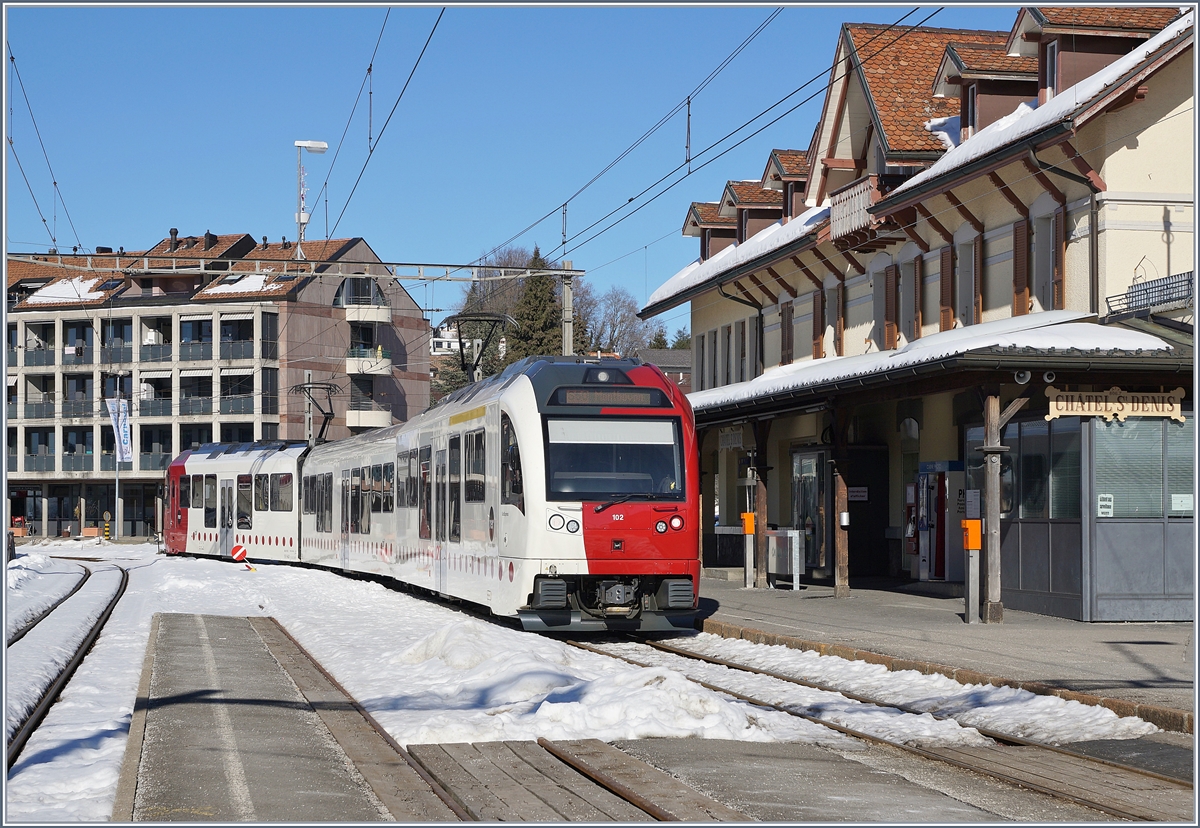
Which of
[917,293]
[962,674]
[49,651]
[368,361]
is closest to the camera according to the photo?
[962,674]

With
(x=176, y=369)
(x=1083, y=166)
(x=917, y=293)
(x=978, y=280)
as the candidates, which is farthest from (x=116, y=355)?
(x=1083, y=166)

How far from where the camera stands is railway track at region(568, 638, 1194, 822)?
26.0ft

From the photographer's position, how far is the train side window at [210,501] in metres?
44.7

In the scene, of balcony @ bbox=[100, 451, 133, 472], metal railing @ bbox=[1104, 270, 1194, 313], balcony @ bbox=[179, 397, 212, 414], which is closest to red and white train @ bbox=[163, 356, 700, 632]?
metal railing @ bbox=[1104, 270, 1194, 313]

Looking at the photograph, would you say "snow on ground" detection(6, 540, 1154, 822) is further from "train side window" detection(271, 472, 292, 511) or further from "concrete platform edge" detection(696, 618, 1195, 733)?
"train side window" detection(271, 472, 292, 511)

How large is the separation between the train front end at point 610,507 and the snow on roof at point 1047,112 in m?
6.99

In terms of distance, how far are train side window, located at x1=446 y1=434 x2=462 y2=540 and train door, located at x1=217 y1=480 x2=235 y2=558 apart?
941 inches

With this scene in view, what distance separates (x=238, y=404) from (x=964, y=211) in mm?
54444

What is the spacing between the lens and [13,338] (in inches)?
3201

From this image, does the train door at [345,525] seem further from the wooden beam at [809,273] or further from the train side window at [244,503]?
the wooden beam at [809,273]

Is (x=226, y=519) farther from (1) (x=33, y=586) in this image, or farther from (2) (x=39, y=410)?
(2) (x=39, y=410)

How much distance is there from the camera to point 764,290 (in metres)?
33.3

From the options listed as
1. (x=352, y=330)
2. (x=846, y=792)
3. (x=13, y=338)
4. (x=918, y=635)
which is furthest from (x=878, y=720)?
(x=13, y=338)

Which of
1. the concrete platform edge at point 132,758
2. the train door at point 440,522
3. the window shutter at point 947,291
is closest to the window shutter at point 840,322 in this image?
the window shutter at point 947,291
